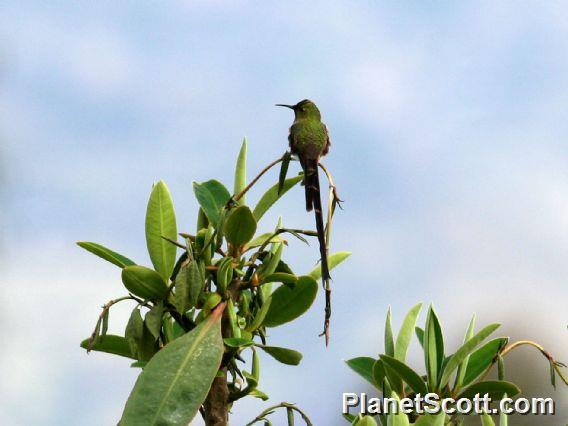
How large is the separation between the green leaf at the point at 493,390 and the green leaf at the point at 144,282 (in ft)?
2.46

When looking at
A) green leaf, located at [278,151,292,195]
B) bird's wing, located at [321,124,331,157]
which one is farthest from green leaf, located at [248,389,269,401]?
bird's wing, located at [321,124,331,157]

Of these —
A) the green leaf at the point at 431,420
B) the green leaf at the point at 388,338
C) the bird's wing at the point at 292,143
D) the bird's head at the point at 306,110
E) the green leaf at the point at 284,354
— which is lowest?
the green leaf at the point at 431,420

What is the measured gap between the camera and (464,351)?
187 cm

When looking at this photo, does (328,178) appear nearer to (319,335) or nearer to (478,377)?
(319,335)

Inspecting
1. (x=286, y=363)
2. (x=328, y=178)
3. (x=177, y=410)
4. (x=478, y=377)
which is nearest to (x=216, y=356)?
(x=177, y=410)

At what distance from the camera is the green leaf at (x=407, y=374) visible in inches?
73.2

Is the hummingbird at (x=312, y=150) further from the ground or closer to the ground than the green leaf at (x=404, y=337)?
further from the ground

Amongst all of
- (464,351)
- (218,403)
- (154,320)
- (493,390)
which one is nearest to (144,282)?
(154,320)

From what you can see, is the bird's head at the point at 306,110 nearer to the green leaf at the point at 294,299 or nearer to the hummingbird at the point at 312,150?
the hummingbird at the point at 312,150

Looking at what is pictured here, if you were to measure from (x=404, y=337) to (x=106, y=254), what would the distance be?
2.45 ft

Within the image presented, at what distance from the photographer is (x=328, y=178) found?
187 cm

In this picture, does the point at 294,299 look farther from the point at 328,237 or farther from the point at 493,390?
the point at 493,390

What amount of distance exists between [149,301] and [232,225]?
253 millimetres

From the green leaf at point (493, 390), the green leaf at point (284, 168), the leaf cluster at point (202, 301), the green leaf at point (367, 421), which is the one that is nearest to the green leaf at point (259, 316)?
the leaf cluster at point (202, 301)
